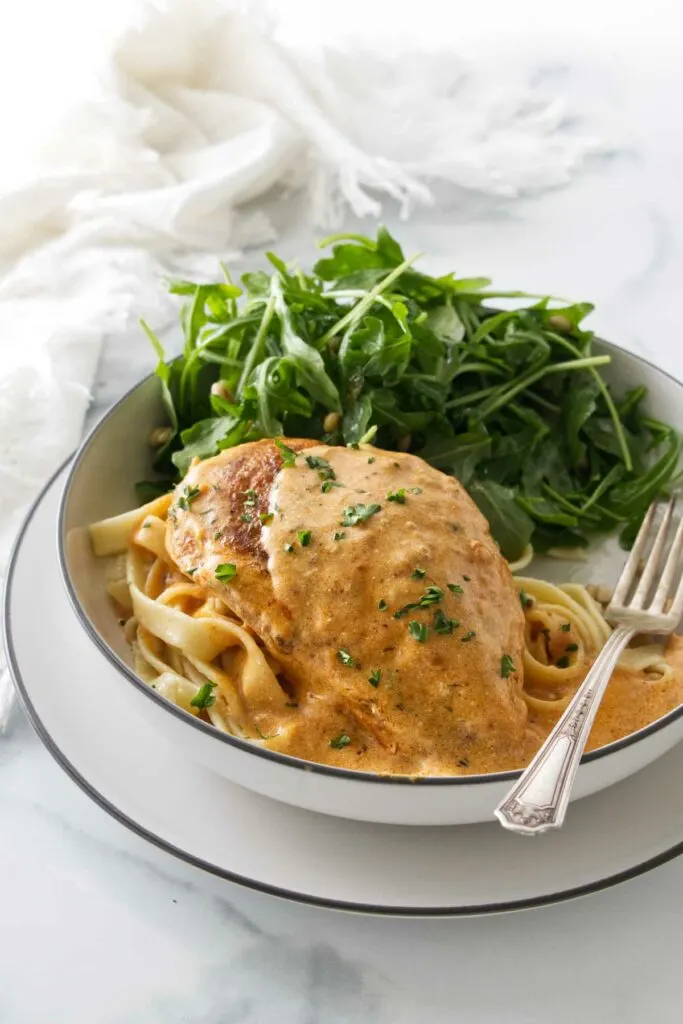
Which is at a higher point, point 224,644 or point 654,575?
point 224,644

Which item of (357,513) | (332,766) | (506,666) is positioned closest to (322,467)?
(357,513)

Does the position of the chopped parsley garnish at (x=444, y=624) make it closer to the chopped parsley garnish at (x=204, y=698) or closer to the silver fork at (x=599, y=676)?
the silver fork at (x=599, y=676)

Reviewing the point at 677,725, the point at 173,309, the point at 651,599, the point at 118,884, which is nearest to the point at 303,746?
the point at 118,884

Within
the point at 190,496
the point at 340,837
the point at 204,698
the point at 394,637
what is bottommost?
the point at 340,837

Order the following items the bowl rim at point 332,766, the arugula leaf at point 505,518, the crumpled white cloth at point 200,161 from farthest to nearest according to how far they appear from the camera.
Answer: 1. the crumpled white cloth at point 200,161
2. the arugula leaf at point 505,518
3. the bowl rim at point 332,766

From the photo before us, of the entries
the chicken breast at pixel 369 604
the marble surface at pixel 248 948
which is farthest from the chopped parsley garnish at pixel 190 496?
the marble surface at pixel 248 948

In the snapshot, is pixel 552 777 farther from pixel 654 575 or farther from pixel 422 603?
pixel 654 575

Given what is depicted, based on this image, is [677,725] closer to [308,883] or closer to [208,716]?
[308,883]
